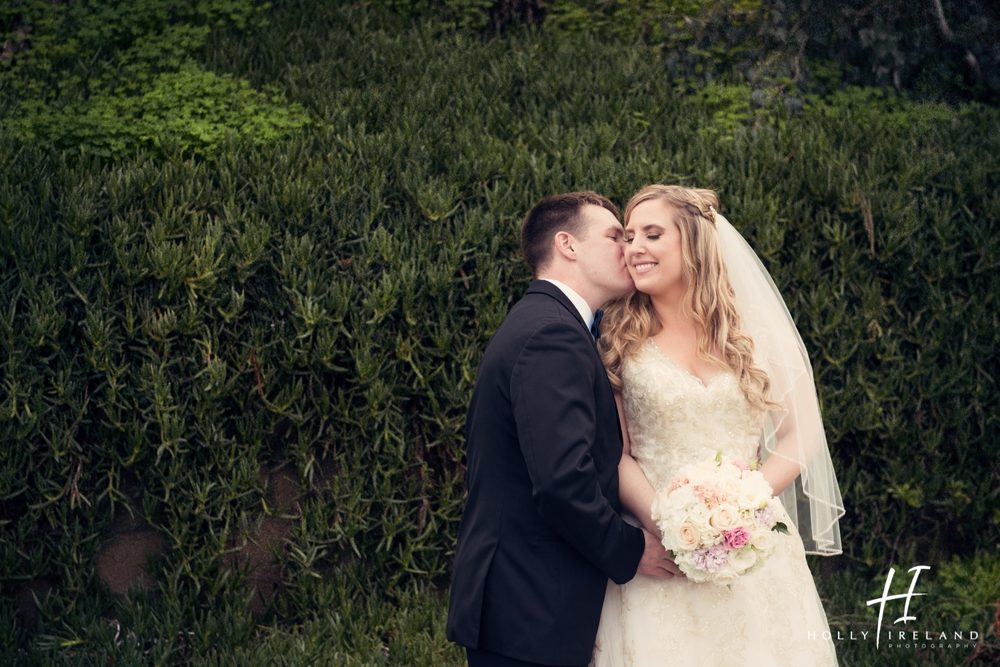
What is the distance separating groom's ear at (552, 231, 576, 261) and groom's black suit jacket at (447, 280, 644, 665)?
32 cm

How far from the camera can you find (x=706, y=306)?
3770 millimetres

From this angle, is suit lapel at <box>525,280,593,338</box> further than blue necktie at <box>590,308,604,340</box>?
No

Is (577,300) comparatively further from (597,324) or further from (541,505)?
(541,505)

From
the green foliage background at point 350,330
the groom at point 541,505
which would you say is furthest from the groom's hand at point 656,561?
the green foliage background at point 350,330

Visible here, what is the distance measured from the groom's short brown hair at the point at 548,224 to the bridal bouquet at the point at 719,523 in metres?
0.99

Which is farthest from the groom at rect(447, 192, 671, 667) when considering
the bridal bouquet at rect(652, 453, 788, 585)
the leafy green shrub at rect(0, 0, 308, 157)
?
the leafy green shrub at rect(0, 0, 308, 157)

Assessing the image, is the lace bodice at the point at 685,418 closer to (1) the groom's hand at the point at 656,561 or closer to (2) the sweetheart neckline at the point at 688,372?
(2) the sweetheart neckline at the point at 688,372

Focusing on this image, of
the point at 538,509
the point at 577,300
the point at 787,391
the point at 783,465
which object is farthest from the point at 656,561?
the point at 577,300

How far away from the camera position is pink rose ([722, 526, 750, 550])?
3191 mm

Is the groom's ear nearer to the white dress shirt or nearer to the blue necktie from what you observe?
the white dress shirt

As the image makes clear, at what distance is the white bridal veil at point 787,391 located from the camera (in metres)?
3.77

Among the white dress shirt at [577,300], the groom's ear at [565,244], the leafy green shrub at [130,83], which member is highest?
the groom's ear at [565,244]

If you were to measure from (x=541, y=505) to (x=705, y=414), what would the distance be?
844 millimetres

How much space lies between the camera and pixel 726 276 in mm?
3854
